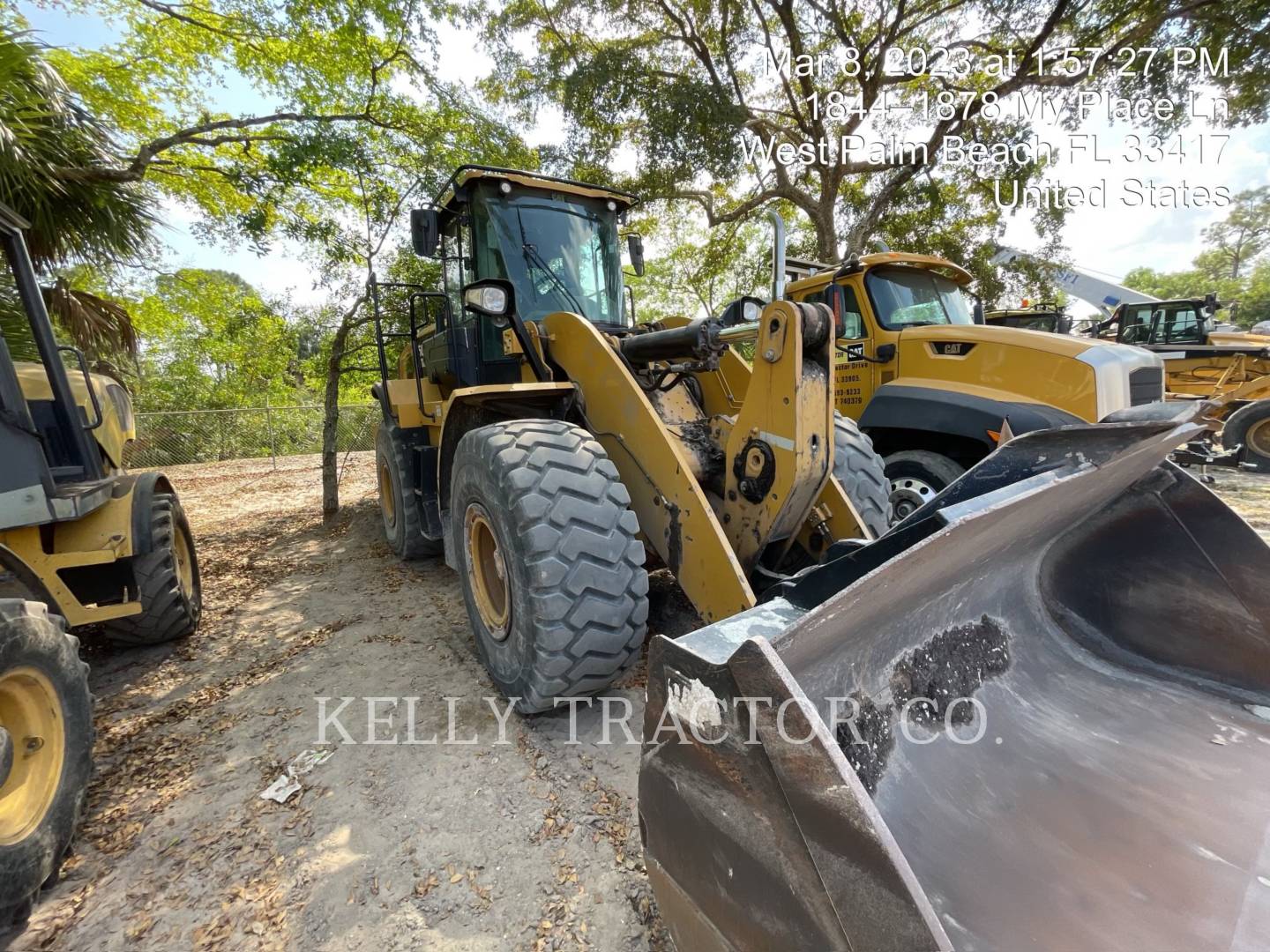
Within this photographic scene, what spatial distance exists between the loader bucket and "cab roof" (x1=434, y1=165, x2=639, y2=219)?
320 centimetres

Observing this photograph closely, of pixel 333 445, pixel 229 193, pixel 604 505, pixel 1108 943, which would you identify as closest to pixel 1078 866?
pixel 1108 943

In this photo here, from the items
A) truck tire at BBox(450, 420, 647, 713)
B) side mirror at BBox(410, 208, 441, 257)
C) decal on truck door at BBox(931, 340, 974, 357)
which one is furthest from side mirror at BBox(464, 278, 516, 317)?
decal on truck door at BBox(931, 340, 974, 357)

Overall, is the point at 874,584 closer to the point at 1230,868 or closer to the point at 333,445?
the point at 1230,868

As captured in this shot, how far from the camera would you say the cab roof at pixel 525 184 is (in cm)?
362

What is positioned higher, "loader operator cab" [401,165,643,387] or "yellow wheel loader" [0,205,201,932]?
"loader operator cab" [401,165,643,387]

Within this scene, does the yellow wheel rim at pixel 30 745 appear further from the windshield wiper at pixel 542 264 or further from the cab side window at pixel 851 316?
the cab side window at pixel 851 316

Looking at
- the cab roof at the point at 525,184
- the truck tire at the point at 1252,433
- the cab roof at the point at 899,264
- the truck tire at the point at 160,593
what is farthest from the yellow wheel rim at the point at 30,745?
the truck tire at the point at 1252,433

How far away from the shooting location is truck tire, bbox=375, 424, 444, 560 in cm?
504

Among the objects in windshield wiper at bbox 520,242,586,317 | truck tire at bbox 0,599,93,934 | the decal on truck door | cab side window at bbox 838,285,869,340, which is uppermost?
windshield wiper at bbox 520,242,586,317

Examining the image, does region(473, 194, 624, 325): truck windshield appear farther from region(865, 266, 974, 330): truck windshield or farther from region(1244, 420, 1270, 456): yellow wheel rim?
region(1244, 420, 1270, 456): yellow wheel rim

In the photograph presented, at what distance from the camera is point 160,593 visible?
3.31 m

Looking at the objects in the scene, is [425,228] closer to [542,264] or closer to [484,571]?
[542,264]

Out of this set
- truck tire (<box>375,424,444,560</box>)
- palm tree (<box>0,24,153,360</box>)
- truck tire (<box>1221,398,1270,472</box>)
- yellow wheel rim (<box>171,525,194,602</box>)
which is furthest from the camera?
truck tire (<box>1221,398,1270,472</box>)

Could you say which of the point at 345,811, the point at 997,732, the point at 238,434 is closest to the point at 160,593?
the point at 345,811
